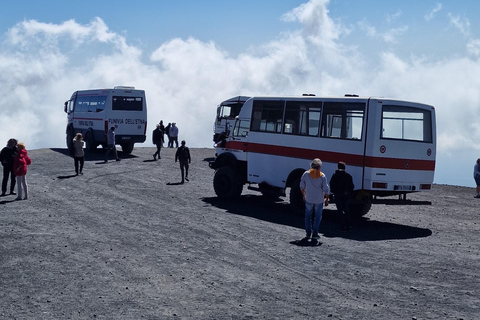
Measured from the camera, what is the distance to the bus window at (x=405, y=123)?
18.3m

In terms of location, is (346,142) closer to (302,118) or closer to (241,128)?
(302,118)

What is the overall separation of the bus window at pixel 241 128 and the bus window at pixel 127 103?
14428 millimetres

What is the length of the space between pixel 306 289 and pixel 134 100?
2632cm

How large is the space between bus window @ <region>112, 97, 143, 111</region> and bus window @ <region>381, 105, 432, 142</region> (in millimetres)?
20164

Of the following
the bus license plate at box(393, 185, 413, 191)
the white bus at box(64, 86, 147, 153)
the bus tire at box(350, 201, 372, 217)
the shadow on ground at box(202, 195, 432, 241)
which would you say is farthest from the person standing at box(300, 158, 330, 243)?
the white bus at box(64, 86, 147, 153)

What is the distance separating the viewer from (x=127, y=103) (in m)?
35.8

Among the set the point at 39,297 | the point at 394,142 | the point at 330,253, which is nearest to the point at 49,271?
the point at 39,297

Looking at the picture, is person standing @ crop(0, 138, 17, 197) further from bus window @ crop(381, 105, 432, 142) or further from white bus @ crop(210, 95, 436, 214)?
bus window @ crop(381, 105, 432, 142)

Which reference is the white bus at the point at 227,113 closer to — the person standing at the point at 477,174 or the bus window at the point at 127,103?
the bus window at the point at 127,103

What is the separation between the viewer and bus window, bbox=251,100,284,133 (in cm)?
2102

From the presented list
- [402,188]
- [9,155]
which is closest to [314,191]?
[402,188]

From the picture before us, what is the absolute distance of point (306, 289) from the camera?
36.3 feet

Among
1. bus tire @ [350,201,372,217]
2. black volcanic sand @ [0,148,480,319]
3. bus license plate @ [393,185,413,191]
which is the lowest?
black volcanic sand @ [0,148,480,319]

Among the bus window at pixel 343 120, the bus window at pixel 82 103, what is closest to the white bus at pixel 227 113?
the bus window at pixel 82 103
